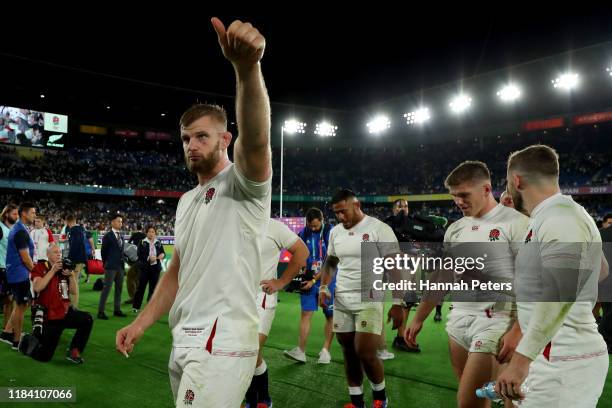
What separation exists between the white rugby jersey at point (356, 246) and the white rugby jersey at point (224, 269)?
3.18m

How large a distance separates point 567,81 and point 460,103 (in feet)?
26.7

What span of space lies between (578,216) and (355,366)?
3.28 m

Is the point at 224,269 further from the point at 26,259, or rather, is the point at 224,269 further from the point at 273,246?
the point at 26,259

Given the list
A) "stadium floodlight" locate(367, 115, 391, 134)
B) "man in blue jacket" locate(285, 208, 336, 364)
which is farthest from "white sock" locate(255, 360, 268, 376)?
"stadium floodlight" locate(367, 115, 391, 134)

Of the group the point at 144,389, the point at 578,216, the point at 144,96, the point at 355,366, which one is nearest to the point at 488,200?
the point at 578,216

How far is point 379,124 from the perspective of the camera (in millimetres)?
47406

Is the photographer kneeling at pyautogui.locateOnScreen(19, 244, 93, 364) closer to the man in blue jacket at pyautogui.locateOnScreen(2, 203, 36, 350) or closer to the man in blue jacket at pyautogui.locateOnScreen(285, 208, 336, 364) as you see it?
the man in blue jacket at pyautogui.locateOnScreen(2, 203, 36, 350)

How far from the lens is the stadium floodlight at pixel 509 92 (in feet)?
120

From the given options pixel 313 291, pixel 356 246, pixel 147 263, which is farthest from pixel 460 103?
pixel 356 246

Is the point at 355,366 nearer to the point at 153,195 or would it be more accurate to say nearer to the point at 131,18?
the point at 131,18

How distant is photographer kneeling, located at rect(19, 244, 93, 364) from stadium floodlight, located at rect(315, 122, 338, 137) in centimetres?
4251

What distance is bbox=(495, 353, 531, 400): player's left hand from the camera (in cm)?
205

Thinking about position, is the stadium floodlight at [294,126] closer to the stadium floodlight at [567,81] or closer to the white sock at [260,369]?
the stadium floodlight at [567,81]

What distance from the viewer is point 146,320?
249 cm
